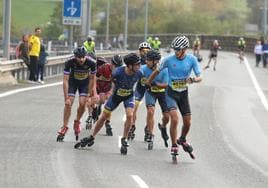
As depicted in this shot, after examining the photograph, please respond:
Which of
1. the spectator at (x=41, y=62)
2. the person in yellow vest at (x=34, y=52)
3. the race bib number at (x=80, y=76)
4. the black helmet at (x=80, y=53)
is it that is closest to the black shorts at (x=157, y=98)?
the race bib number at (x=80, y=76)

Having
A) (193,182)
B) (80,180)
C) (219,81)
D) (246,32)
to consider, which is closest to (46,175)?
(80,180)

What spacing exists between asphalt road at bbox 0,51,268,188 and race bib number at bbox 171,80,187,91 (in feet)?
3.90

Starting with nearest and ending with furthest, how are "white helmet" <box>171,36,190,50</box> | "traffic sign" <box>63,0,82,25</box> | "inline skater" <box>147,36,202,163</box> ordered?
"white helmet" <box>171,36,190,50</box> < "inline skater" <box>147,36,202,163</box> < "traffic sign" <box>63,0,82,25</box>

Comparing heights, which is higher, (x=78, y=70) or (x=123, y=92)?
(x=78, y=70)

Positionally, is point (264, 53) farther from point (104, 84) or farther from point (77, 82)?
point (77, 82)

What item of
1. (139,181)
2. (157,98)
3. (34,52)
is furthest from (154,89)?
(34,52)

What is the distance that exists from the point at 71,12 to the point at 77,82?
2170cm

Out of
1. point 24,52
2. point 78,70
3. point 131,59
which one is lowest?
point 24,52

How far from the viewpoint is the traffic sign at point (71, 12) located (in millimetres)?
36312

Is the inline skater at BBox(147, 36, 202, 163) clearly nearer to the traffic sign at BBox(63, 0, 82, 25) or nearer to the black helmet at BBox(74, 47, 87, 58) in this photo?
the black helmet at BBox(74, 47, 87, 58)

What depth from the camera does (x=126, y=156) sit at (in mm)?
13867

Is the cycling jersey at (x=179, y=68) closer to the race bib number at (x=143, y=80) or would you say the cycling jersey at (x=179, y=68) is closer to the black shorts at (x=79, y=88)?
the race bib number at (x=143, y=80)

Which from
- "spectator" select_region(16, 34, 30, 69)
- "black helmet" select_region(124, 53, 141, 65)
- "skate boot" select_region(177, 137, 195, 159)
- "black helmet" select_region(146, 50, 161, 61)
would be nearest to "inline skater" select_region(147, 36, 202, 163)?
"skate boot" select_region(177, 137, 195, 159)

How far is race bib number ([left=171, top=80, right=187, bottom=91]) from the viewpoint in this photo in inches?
541
